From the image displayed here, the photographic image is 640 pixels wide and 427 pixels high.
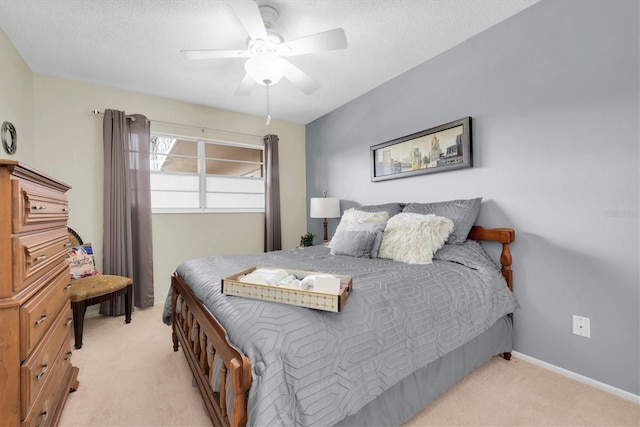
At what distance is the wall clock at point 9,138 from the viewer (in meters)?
2.17

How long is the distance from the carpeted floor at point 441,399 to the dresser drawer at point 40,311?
606mm

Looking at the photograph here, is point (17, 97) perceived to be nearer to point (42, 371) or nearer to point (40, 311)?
point (40, 311)

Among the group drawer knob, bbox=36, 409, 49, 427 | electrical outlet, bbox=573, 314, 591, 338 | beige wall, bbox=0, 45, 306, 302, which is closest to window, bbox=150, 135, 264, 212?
beige wall, bbox=0, 45, 306, 302

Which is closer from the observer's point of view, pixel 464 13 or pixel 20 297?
pixel 20 297

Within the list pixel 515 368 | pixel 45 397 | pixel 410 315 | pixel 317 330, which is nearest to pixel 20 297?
pixel 45 397

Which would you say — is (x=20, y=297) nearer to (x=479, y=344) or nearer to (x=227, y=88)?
(x=479, y=344)

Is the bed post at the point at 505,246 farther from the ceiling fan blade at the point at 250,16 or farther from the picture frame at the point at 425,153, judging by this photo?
the ceiling fan blade at the point at 250,16

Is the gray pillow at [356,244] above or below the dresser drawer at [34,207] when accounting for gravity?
below

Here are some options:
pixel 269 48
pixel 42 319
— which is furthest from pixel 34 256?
pixel 269 48

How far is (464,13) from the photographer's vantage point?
2.04 m

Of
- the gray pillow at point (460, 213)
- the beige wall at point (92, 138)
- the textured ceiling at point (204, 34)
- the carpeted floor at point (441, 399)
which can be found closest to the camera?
the carpeted floor at point (441, 399)

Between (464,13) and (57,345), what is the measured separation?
3.24 metres

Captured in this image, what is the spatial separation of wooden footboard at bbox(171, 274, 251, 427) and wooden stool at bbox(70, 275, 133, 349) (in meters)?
0.93

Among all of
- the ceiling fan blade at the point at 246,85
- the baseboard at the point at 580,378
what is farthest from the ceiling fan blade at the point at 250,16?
the baseboard at the point at 580,378
